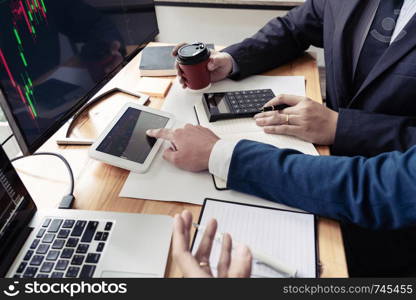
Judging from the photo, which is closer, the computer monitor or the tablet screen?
A: the computer monitor

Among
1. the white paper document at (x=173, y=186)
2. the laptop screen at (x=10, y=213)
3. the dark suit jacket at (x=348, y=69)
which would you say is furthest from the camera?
the dark suit jacket at (x=348, y=69)

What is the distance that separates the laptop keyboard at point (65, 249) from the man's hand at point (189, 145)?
0.20 metres

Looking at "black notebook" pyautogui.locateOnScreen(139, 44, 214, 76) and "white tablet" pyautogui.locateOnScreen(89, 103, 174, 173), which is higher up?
"black notebook" pyautogui.locateOnScreen(139, 44, 214, 76)

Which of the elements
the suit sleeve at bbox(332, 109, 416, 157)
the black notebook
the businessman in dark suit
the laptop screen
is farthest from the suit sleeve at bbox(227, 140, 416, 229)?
the black notebook

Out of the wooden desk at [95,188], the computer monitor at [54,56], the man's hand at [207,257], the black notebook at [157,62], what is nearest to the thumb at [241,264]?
the man's hand at [207,257]

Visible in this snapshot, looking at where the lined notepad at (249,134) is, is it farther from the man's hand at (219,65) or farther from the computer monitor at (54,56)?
the computer monitor at (54,56)

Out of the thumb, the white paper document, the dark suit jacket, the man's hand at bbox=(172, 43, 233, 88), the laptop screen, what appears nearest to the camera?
the thumb

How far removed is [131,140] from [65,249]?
0.29 m

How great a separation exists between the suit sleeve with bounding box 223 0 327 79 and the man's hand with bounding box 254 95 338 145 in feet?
0.78

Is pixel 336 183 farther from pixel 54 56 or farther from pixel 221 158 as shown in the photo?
pixel 54 56

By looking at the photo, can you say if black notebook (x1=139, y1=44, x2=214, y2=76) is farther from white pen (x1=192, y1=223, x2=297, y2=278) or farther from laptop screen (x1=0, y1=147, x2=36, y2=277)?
white pen (x1=192, y1=223, x2=297, y2=278)

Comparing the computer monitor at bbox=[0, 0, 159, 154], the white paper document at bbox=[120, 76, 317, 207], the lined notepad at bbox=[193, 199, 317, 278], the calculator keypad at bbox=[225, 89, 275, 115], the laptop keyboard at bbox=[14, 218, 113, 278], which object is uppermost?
the computer monitor at bbox=[0, 0, 159, 154]

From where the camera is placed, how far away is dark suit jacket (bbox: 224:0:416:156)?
768 mm

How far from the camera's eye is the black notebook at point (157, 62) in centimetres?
106
